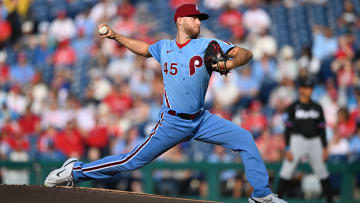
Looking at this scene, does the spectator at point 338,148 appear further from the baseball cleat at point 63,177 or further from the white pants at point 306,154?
the baseball cleat at point 63,177

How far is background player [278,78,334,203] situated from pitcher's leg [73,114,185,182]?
13.6 feet

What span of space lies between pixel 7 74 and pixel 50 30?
58.5 inches

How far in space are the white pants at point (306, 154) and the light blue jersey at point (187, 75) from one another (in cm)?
411

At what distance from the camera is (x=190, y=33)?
19.4 ft

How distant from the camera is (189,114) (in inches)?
229

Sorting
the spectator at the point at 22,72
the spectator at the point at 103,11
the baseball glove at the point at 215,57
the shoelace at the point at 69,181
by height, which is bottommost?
the shoelace at the point at 69,181

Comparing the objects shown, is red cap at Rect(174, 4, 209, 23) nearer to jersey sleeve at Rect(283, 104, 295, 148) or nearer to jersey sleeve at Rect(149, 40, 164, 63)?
jersey sleeve at Rect(149, 40, 164, 63)

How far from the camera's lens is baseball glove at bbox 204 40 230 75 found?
5535 mm

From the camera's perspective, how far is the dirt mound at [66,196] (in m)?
5.71

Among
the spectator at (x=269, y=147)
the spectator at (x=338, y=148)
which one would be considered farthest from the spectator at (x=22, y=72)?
the spectator at (x=338, y=148)

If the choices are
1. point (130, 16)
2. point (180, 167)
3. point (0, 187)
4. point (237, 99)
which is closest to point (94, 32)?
point (130, 16)

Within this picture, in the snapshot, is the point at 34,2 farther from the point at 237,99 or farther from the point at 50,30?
the point at 237,99

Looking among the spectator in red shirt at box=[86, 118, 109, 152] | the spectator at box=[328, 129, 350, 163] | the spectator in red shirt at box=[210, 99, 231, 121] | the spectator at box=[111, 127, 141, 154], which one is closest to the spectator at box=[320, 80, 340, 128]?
the spectator at box=[328, 129, 350, 163]

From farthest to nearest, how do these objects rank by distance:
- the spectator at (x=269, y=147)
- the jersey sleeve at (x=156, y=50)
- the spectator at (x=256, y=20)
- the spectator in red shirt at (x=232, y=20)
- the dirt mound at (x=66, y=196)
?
1. the spectator in red shirt at (x=232, y=20)
2. the spectator at (x=256, y=20)
3. the spectator at (x=269, y=147)
4. the jersey sleeve at (x=156, y=50)
5. the dirt mound at (x=66, y=196)
